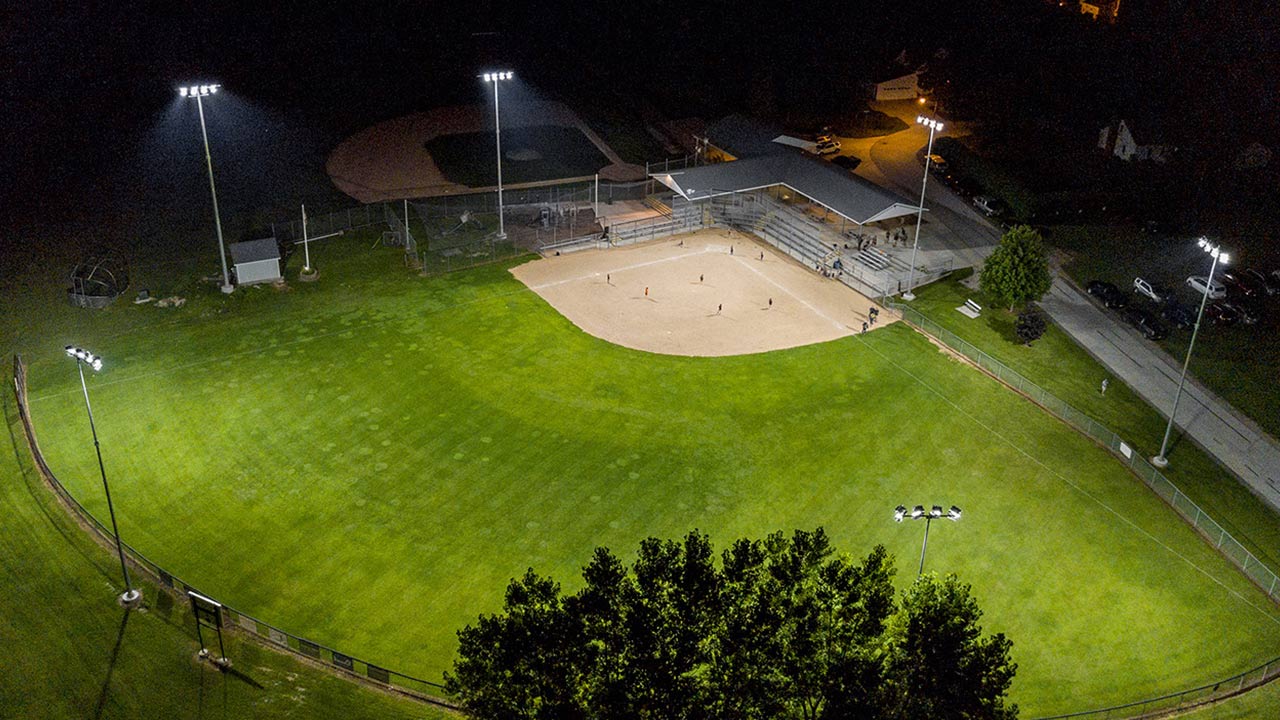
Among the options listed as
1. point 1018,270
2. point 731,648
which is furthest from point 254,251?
point 731,648

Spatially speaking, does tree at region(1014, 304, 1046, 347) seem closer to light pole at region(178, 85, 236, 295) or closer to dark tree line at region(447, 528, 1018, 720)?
dark tree line at region(447, 528, 1018, 720)

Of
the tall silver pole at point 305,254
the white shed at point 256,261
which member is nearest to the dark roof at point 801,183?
the tall silver pole at point 305,254

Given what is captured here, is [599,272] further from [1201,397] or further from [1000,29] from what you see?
[1000,29]

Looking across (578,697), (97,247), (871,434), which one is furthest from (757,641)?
(97,247)

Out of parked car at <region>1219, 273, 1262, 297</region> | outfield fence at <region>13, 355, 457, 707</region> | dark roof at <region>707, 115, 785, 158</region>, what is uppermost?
dark roof at <region>707, 115, 785, 158</region>

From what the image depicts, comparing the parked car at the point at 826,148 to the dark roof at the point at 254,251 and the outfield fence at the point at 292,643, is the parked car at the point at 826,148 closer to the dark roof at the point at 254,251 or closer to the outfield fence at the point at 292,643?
the dark roof at the point at 254,251

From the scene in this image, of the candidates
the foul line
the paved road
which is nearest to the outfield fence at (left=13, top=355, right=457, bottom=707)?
the foul line
